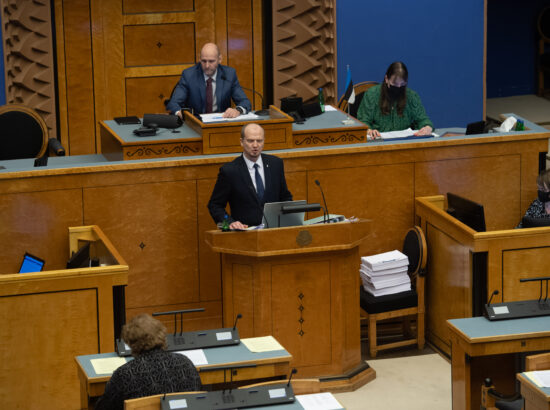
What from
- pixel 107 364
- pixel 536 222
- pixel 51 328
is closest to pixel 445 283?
pixel 536 222

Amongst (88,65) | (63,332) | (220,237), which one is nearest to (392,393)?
(220,237)

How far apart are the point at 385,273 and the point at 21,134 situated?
3313mm

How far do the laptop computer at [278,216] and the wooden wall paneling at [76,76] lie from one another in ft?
14.0

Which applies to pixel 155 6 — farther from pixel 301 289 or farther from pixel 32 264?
pixel 301 289

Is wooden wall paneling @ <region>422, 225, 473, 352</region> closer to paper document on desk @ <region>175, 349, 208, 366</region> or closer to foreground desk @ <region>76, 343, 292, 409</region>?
foreground desk @ <region>76, 343, 292, 409</region>

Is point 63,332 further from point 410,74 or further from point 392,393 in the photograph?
point 410,74

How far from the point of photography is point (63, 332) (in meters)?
6.27

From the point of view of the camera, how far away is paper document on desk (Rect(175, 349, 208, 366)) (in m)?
5.34

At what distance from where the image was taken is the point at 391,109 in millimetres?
8156

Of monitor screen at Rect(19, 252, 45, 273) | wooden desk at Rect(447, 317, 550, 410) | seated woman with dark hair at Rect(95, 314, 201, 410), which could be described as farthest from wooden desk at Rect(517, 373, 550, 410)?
monitor screen at Rect(19, 252, 45, 273)

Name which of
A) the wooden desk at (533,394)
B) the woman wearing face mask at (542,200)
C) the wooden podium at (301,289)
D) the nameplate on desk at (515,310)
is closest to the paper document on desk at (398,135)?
the woman wearing face mask at (542,200)

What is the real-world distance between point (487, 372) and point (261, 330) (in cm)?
135

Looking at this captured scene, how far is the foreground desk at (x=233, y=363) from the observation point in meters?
5.32

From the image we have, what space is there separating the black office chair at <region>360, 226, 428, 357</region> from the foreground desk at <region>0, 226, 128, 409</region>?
1727 mm
